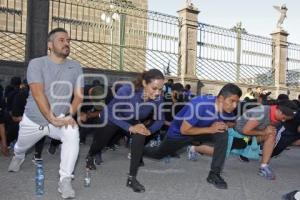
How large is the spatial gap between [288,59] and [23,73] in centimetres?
1344

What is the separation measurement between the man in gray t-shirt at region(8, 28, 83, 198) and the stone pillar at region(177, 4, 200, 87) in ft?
36.7

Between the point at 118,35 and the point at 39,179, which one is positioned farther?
the point at 118,35

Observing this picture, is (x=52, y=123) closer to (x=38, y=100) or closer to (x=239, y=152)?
(x=38, y=100)

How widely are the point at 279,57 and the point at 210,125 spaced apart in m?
15.3

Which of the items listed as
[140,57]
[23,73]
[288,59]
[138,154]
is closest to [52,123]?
[138,154]

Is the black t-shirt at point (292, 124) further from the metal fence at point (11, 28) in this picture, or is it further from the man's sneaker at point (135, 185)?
the metal fence at point (11, 28)

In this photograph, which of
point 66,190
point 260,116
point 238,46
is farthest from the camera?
point 238,46

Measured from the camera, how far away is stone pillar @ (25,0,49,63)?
1107cm

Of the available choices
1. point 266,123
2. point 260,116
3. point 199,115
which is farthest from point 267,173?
point 199,115

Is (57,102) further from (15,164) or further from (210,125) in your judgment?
(210,125)

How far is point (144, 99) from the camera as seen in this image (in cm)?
496

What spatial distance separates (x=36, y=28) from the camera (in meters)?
11.2

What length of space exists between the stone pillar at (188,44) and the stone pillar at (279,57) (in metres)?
5.40

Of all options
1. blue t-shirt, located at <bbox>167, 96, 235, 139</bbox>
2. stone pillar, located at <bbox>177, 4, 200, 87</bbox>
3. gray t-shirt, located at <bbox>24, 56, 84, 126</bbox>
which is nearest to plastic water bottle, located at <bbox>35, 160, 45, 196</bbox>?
gray t-shirt, located at <bbox>24, 56, 84, 126</bbox>
